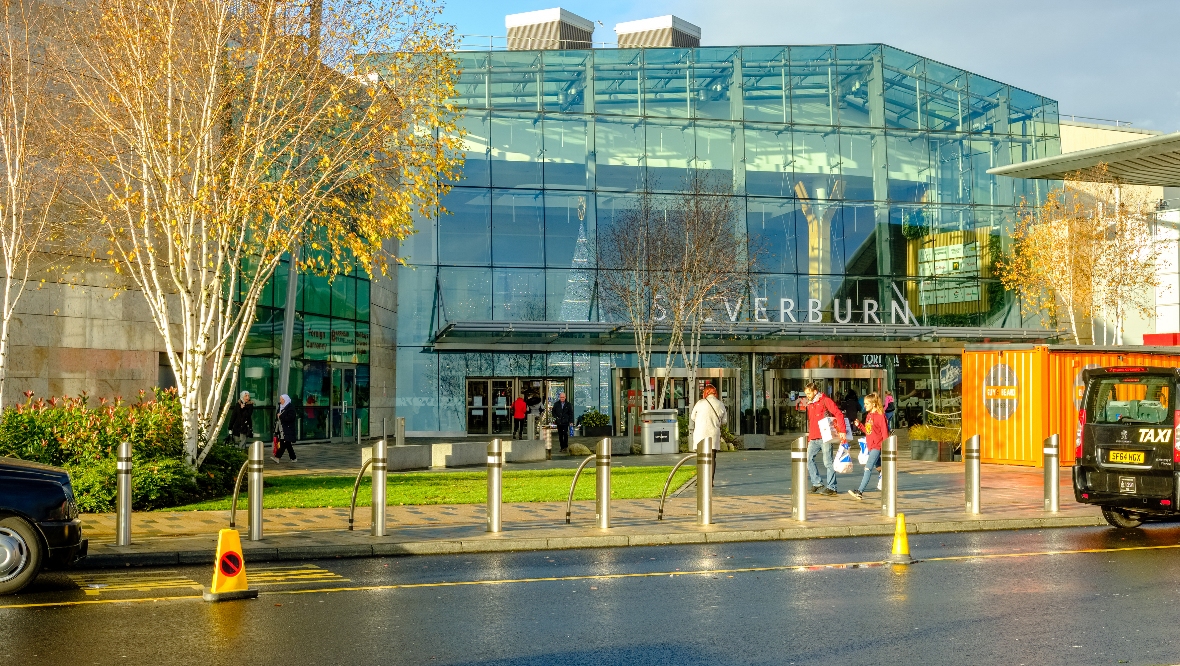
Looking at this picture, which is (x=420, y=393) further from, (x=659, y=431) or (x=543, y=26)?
(x=543, y=26)

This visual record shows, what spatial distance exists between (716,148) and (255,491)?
115 ft

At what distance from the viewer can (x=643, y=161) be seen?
45.3m

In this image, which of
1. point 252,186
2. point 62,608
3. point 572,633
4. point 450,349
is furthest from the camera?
point 450,349

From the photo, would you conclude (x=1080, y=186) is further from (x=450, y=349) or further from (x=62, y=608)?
(x=62, y=608)

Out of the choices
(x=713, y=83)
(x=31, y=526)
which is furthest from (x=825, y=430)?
(x=713, y=83)

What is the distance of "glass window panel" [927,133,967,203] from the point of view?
1900 inches

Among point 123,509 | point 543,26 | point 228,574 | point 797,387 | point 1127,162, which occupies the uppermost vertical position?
point 543,26

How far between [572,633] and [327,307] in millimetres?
32371

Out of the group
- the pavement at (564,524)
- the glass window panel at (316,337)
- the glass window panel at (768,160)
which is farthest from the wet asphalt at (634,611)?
the glass window panel at (768,160)

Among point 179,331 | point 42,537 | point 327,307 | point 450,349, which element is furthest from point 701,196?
point 42,537

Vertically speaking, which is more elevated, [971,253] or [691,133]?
[691,133]

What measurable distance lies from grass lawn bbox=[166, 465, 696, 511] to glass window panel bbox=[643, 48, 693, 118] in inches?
903

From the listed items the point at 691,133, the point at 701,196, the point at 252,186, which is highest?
the point at 691,133

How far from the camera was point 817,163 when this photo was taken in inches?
1847
